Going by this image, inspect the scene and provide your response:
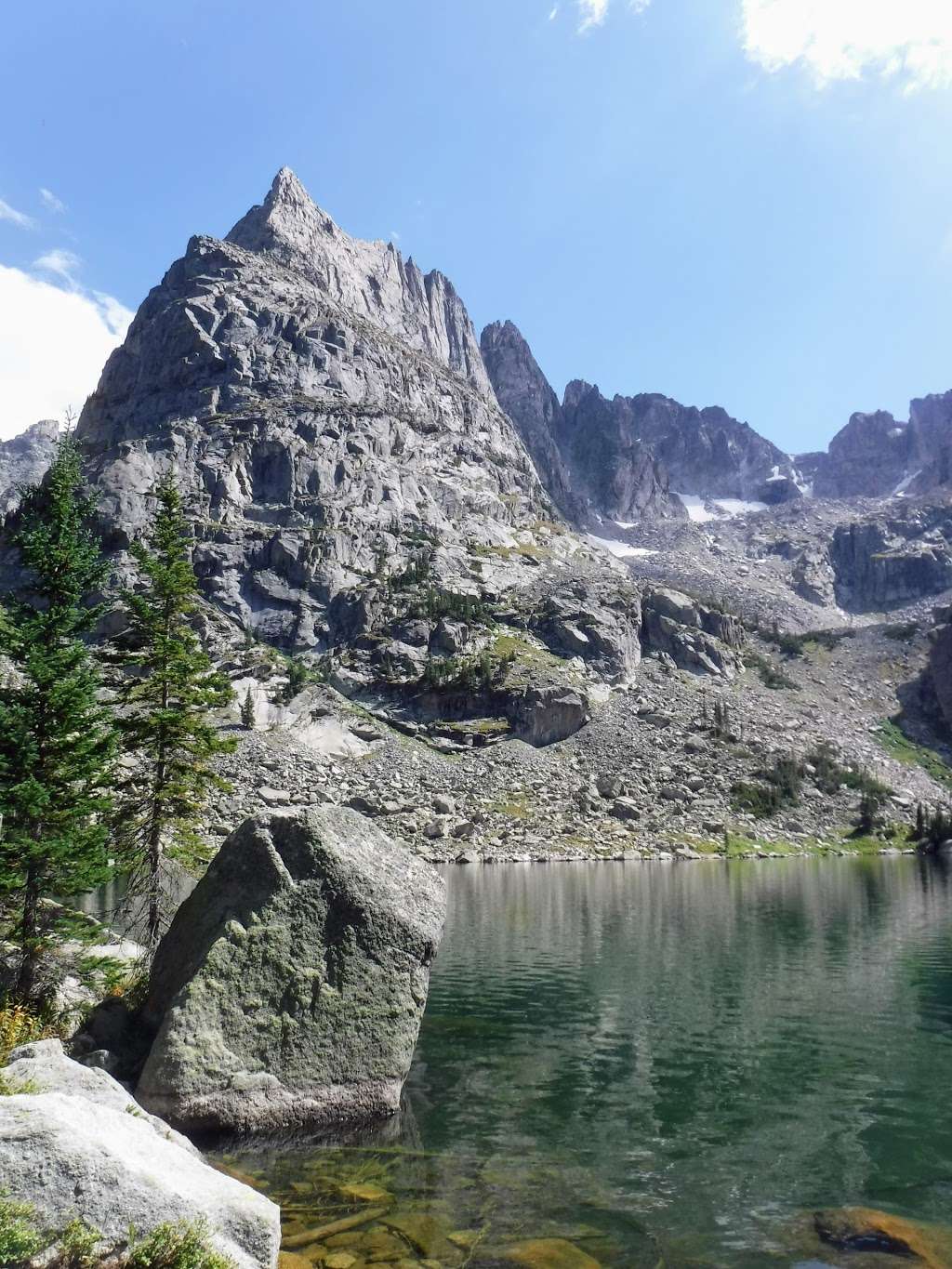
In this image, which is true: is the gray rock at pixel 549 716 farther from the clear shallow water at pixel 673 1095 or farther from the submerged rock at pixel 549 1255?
the submerged rock at pixel 549 1255

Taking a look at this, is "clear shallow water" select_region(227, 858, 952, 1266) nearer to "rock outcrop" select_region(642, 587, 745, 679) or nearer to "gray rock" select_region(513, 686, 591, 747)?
"gray rock" select_region(513, 686, 591, 747)

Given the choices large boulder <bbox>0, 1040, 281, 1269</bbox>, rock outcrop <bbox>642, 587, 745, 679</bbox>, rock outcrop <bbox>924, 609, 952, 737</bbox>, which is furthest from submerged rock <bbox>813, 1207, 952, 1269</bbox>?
rock outcrop <bbox>924, 609, 952, 737</bbox>

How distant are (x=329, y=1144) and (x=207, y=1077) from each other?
295 centimetres

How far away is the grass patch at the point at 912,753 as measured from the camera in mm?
165775

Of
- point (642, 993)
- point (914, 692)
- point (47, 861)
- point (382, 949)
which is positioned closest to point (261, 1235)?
point (382, 949)

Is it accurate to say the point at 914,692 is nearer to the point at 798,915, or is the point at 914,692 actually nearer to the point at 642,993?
the point at 798,915

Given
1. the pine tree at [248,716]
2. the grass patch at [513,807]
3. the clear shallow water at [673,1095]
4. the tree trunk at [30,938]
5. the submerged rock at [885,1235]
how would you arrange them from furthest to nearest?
the pine tree at [248,716] → the grass patch at [513,807] → the tree trunk at [30,938] → the clear shallow water at [673,1095] → the submerged rock at [885,1235]

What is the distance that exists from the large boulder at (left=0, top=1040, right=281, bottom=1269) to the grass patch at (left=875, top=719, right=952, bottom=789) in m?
178

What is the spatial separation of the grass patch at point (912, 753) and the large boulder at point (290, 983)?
555 ft

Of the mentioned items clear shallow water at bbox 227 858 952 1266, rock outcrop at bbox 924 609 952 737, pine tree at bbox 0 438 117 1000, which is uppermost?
rock outcrop at bbox 924 609 952 737

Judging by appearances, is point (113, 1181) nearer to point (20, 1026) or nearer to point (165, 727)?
point (20, 1026)

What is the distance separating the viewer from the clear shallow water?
14.0m

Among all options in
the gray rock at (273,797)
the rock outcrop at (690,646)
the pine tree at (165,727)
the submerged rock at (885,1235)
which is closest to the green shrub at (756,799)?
the rock outcrop at (690,646)

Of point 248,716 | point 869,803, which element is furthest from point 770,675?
point 248,716
